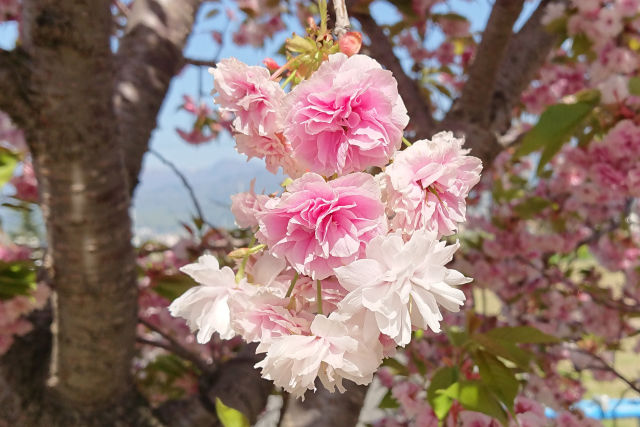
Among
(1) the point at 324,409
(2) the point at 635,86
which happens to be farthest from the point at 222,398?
(2) the point at 635,86

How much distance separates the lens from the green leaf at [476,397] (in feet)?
2.00

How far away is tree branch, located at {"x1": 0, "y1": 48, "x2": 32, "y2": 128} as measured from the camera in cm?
76

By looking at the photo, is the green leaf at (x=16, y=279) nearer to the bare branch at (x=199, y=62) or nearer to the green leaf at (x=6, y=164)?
the green leaf at (x=6, y=164)

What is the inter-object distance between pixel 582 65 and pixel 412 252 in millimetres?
2112

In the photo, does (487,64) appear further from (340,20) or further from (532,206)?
(532,206)

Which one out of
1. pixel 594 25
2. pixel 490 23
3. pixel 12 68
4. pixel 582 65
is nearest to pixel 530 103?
pixel 582 65

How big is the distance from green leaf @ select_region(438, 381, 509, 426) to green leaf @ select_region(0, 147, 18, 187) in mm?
1061

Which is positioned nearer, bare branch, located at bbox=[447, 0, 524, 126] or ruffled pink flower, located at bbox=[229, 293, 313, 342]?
ruffled pink flower, located at bbox=[229, 293, 313, 342]

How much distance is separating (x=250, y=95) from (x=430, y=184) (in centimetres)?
15

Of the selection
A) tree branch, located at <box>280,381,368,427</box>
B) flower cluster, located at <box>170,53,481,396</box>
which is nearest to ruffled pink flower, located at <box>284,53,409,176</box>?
flower cluster, located at <box>170,53,481,396</box>

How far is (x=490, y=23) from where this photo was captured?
959 mm

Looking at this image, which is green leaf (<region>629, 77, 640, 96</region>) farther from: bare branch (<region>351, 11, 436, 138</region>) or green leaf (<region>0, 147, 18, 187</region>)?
green leaf (<region>0, 147, 18, 187</region>)

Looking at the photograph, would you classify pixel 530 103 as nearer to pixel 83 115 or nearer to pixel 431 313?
pixel 83 115

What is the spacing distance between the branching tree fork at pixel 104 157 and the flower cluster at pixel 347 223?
1.73 ft
